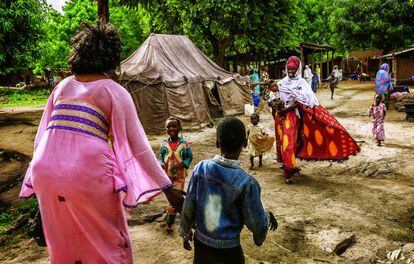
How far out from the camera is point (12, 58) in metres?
16.7

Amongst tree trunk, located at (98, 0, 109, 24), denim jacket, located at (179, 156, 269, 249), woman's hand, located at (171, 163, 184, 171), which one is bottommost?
woman's hand, located at (171, 163, 184, 171)

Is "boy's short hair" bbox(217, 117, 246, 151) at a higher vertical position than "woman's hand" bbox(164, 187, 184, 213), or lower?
higher

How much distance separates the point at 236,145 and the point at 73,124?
2.92 ft

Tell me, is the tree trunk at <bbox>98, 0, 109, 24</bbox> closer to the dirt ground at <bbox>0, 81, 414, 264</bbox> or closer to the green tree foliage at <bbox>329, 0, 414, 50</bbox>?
the dirt ground at <bbox>0, 81, 414, 264</bbox>


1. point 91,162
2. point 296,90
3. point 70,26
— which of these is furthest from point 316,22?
point 91,162

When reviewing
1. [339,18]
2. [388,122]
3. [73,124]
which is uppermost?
[339,18]

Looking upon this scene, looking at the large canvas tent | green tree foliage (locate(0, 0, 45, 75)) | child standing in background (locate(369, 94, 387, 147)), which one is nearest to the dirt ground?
child standing in background (locate(369, 94, 387, 147))

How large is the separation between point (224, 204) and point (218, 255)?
1.03 ft

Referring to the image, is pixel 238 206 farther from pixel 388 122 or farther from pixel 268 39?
pixel 268 39

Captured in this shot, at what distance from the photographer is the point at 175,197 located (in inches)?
82.8

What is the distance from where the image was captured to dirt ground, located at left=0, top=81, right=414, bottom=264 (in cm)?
359

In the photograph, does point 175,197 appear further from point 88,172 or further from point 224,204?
point 88,172

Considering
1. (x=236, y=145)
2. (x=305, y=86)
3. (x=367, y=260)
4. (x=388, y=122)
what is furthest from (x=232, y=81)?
(x=236, y=145)

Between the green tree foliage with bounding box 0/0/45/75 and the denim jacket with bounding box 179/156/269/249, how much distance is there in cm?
1605
